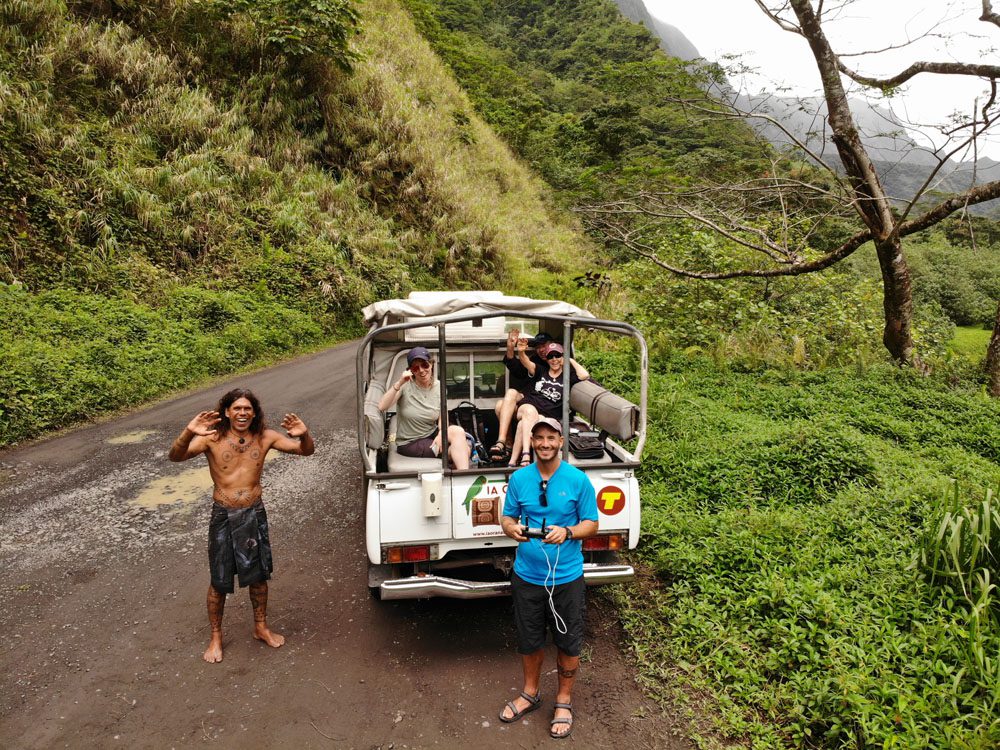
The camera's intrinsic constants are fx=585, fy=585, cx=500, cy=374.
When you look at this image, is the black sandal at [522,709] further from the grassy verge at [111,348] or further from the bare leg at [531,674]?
the grassy verge at [111,348]

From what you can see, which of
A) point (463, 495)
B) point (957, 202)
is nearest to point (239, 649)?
point (463, 495)

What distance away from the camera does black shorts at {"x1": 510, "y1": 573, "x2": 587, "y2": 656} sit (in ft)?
10.9

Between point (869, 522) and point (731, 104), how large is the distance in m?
6.05

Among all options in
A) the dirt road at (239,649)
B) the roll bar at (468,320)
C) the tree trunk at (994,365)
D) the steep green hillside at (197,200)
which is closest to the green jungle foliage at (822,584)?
the dirt road at (239,649)

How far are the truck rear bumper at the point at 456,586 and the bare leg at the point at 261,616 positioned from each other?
0.89 m

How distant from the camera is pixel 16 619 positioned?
425 centimetres

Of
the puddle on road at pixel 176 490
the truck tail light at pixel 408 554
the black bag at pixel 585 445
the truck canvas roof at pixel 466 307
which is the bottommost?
the puddle on road at pixel 176 490

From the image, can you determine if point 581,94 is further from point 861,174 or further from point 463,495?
point 463,495

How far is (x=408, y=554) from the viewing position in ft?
12.9

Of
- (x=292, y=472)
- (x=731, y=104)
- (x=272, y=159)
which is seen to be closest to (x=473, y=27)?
(x=272, y=159)

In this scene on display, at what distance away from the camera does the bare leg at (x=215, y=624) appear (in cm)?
386

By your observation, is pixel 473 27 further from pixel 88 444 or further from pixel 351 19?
pixel 88 444

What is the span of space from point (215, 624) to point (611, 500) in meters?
2.82

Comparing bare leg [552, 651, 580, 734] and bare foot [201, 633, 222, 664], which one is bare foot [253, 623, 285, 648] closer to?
bare foot [201, 633, 222, 664]
